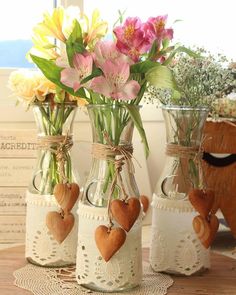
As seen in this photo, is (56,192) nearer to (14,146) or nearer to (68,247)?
(68,247)

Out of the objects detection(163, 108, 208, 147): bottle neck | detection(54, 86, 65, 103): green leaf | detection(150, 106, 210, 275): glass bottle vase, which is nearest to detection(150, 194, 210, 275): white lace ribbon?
detection(150, 106, 210, 275): glass bottle vase

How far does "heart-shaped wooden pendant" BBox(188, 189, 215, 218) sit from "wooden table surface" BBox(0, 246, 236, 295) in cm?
11

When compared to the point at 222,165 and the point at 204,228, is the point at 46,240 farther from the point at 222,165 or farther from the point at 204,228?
the point at 222,165

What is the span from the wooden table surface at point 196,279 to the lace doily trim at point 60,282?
0.01 m

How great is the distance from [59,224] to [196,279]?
Result: 0.24 metres

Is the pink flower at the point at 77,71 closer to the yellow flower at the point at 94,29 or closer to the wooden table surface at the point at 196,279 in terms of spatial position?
the yellow flower at the point at 94,29

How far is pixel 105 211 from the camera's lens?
2.74ft

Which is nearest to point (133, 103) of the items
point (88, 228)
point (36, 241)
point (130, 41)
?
point (130, 41)

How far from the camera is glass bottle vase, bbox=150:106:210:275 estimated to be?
93 centimetres

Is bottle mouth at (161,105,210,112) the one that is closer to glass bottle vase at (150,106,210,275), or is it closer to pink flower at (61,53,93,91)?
glass bottle vase at (150,106,210,275)

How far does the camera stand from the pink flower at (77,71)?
78 centimetres

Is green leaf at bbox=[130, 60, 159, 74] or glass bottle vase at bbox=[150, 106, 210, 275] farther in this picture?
glass bottle vase at bbox=[150, 106, 210, 275]

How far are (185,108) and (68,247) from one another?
0.31 m

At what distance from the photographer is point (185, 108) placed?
924mm
